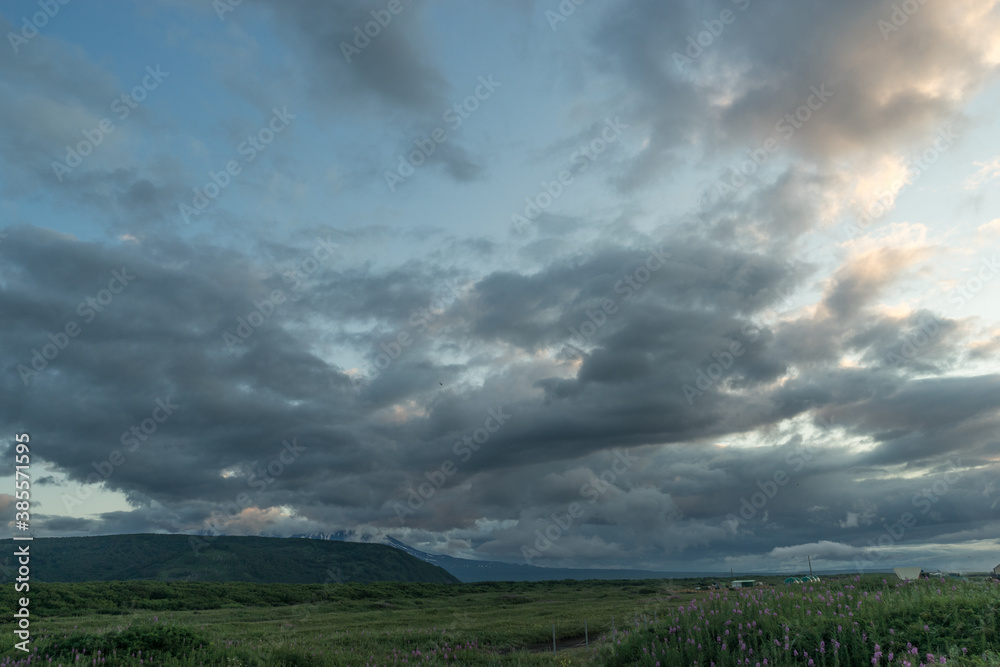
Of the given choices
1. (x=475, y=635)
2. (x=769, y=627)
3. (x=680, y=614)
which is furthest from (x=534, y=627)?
(x=769, y=627)

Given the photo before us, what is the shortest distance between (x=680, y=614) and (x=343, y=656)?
40.4 ft

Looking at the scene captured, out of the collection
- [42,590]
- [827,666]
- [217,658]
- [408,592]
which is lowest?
[408,592]

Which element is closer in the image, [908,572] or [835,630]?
[835,630]

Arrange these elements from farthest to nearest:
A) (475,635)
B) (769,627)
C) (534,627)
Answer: (534,627)
(475,635)
(769,627)

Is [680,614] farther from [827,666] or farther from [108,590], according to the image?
[108,590]

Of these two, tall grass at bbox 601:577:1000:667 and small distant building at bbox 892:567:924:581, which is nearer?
tall grass at bbox 601:577:1000:667

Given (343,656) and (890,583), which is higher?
(890,583)

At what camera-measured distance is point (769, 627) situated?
45.8 ft

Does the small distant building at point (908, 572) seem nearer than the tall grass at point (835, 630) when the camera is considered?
No

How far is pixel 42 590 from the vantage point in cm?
8788

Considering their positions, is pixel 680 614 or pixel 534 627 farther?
pixel 534 627

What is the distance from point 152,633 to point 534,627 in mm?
35140

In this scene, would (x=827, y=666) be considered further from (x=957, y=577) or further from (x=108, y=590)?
(x=108, y=590)

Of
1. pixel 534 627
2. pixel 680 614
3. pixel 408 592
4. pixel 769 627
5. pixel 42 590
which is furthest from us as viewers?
pixel 408 592
